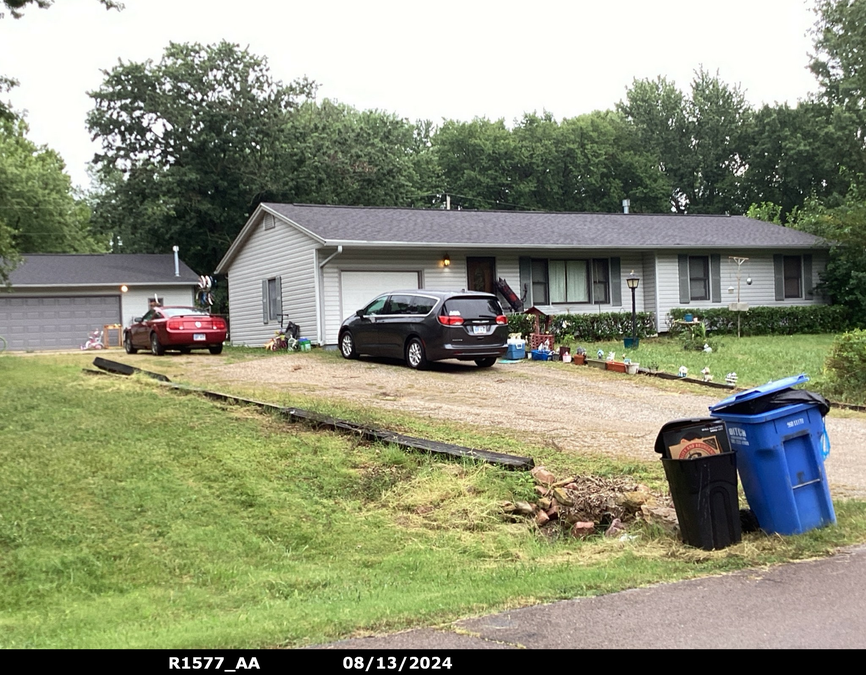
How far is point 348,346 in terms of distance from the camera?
1961 cm

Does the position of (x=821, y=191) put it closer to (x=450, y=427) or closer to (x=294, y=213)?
(x=294, y=213)

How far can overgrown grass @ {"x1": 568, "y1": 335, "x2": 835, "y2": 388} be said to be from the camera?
53.9 feet

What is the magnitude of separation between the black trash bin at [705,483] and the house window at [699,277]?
22.0 m

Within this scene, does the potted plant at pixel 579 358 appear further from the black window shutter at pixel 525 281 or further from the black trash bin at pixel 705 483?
the black trash bin at pixel 705 483

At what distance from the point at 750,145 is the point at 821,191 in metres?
5.47

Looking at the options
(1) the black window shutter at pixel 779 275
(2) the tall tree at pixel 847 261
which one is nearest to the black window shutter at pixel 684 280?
(1) the black window shutter at pixel 779 275

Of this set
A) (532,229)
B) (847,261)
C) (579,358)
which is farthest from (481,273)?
(847,261)

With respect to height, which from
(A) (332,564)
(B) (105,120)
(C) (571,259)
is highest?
(B) (105,120)

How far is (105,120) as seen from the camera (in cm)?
3766

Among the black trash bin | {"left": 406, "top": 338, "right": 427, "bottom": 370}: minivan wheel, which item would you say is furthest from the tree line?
the black trash bin

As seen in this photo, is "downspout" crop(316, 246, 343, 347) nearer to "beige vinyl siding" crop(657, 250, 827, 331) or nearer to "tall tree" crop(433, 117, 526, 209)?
"beige vinyl siding" crop(657, 250, 827, 331)

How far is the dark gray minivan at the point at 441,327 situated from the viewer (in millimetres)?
16781

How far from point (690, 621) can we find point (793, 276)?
89.5 feet
